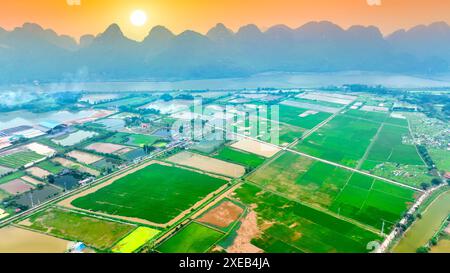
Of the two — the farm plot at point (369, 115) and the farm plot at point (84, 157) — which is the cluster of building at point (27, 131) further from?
the farm plot at point (369, 115)

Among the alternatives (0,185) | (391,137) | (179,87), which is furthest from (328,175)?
(179,87)

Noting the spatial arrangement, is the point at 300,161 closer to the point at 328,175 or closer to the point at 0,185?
the point at 328,175

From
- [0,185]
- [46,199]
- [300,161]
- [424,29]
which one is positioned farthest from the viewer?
[424,29]

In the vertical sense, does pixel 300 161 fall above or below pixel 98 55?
below

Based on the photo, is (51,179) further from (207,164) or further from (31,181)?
(207,164)

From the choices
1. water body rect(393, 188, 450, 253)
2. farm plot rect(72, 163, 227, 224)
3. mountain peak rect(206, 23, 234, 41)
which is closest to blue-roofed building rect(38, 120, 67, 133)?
farm plot rect(72, 163, 227, 224)

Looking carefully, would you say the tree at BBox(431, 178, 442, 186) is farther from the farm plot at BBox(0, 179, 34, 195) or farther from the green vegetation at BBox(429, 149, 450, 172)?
the farm plot at BBox(0, 179, 34, 195)

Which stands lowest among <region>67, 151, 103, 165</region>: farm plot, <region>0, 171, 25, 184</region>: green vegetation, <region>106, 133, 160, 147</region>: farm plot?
<region>0, 171, 25, 184</region>: green vegetation
